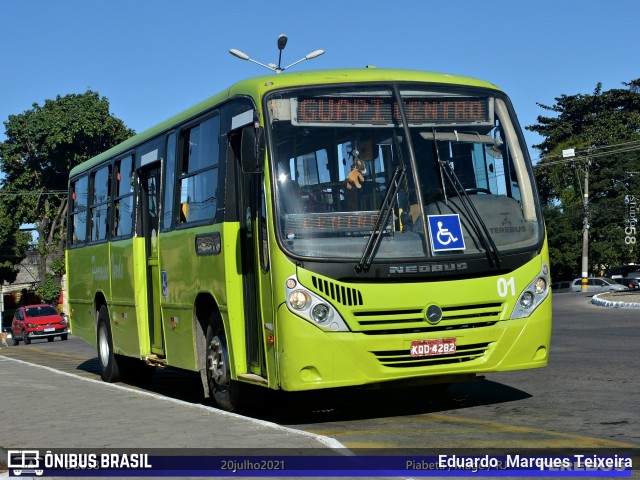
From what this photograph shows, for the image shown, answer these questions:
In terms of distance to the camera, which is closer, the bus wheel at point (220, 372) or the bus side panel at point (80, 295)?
the bus wheel at point (220, 372)

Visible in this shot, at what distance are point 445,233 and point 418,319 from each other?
2.67 feet

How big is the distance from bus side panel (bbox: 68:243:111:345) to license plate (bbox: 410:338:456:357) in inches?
313

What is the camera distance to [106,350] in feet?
57.3

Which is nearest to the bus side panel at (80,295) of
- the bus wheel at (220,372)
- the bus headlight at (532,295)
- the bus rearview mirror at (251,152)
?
the bus wheel at (220,372)

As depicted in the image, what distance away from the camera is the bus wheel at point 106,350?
1714cm

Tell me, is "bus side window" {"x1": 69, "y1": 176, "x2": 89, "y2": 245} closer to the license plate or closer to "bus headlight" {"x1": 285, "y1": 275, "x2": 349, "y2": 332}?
"bus headlight" {"x1": 285, "y1": 275, "x2": 349, "y2": 332}

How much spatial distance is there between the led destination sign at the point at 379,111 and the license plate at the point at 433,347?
80.5 inches

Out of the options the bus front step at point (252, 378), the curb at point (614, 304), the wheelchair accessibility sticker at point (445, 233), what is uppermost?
the wheelchair accessibility sticker at point (445, 233)

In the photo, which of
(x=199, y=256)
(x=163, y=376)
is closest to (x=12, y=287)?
(x=163, y=376)

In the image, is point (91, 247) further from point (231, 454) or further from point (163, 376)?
point (231, 454)

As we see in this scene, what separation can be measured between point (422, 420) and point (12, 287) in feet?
303

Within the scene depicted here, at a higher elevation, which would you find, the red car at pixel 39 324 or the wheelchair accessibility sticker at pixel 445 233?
the wheelchair accessibility sticker at pixel 445 233

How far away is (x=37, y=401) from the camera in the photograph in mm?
12367

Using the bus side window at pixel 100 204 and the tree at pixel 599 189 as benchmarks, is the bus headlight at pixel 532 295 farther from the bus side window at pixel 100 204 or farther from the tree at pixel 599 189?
the tree at pixel 599 189
